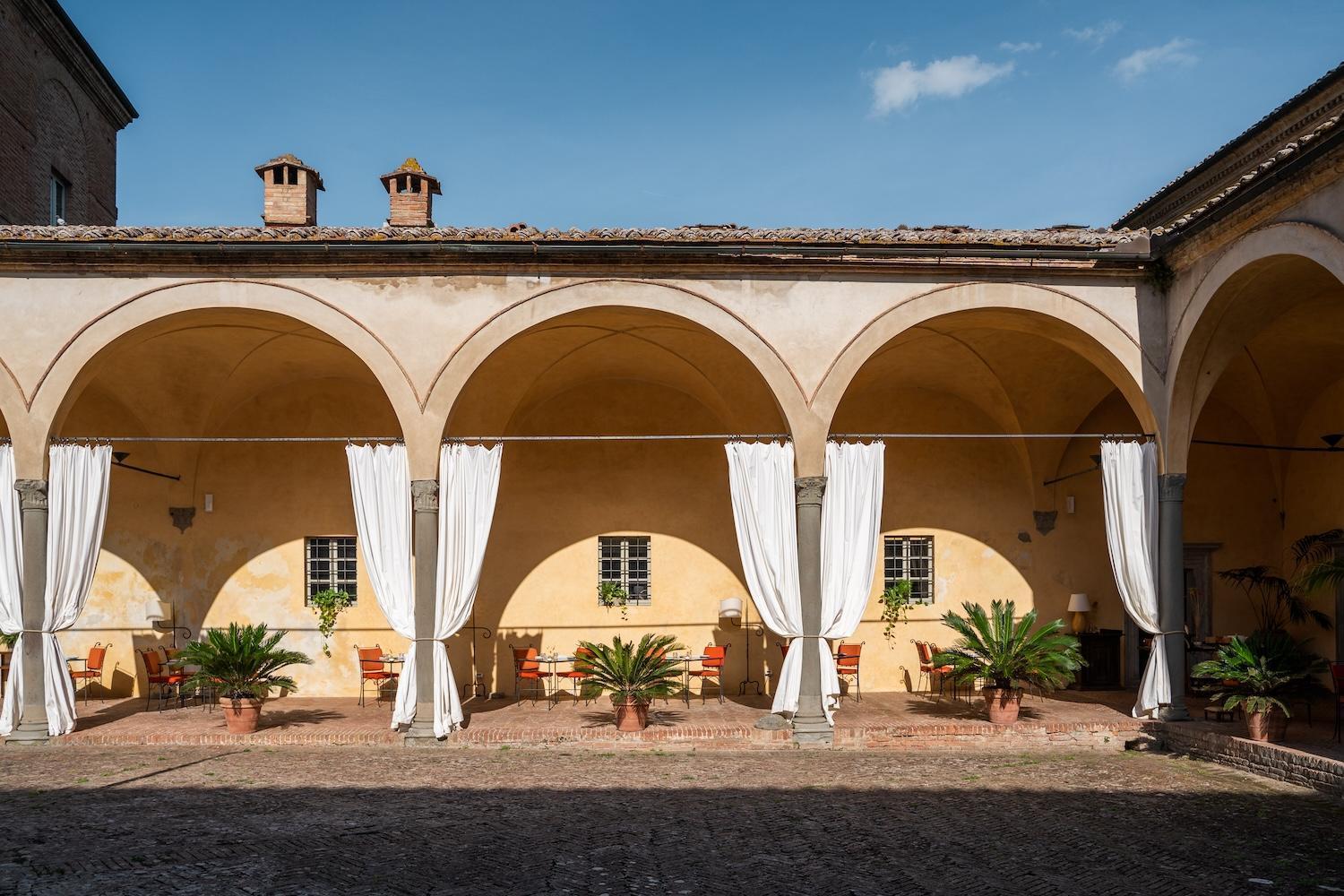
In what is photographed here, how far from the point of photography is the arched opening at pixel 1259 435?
11.6 metres

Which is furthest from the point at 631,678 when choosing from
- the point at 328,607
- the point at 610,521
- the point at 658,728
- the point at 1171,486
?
the point at 1171,486

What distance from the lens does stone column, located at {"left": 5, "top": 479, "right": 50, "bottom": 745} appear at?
11.4 m

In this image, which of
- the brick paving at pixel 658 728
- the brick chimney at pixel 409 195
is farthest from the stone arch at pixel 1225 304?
the brick chimney at pixel 409 195

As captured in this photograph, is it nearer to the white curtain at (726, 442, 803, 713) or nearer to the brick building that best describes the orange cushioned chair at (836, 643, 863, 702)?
the white curtain at (726, 442, 803, 713)

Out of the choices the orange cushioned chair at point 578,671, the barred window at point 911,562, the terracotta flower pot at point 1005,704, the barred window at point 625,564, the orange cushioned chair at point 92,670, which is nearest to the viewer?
the terracotta flower pot at point 1005,704

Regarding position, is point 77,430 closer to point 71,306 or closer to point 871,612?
point 71,306

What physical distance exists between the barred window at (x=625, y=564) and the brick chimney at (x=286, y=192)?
6463mm

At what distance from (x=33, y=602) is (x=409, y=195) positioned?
7211mm

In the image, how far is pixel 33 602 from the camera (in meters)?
11.5

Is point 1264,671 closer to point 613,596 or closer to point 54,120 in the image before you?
point 613,596

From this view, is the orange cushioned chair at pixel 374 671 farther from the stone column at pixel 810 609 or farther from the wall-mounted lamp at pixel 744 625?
the stone column at pixel 810 609

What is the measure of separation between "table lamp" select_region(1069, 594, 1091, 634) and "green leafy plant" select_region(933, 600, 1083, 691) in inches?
125

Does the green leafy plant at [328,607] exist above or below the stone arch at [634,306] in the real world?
below

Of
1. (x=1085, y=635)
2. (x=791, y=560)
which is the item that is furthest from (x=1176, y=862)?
(x=1085, y=635)
